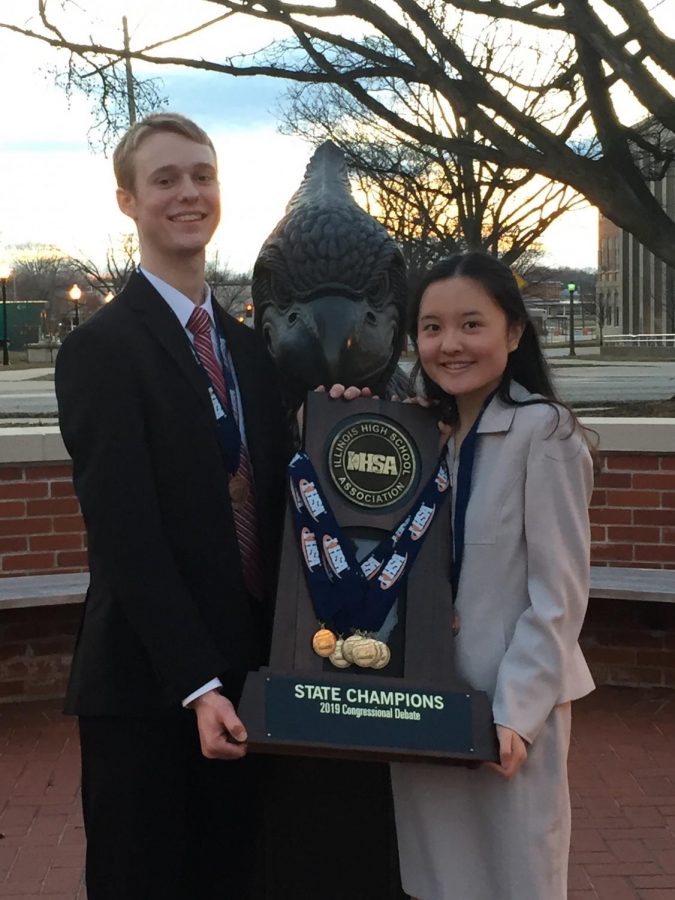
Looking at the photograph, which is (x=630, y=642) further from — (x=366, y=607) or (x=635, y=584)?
(x=366, y=607)

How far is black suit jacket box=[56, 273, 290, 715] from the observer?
1.84 metres

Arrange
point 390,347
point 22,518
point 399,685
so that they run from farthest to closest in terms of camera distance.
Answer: point 22,518
point 390,347
point 399,685

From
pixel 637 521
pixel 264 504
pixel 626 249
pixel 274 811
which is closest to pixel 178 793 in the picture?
pixel 274 811

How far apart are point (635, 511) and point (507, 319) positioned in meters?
3.35

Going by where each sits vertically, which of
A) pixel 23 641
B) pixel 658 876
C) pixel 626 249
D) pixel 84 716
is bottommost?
pixel 658 876

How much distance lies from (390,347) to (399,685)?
0.94 meters

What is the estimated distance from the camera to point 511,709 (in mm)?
1780

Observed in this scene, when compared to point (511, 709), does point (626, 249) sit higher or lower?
higher

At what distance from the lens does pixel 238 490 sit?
206 centimetres

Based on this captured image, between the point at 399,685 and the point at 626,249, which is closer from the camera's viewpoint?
the point at 399,685

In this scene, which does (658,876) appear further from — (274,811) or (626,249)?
(626,249)

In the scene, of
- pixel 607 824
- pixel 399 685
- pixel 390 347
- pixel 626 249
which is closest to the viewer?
pixel 399 685

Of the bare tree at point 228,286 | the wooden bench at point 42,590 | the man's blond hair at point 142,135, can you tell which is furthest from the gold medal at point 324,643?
the bare tree at point 228,286

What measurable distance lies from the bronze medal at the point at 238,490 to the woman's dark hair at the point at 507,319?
0.43 m
